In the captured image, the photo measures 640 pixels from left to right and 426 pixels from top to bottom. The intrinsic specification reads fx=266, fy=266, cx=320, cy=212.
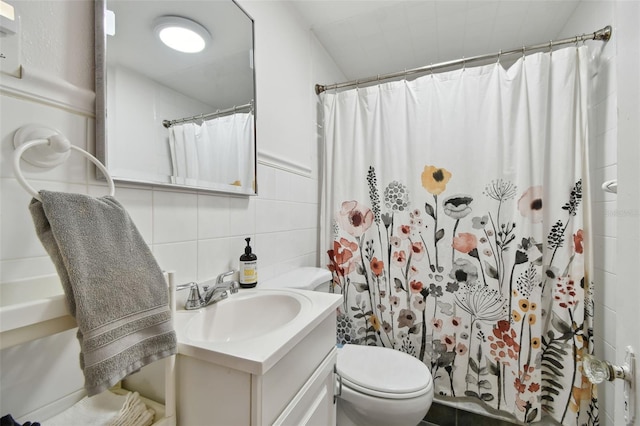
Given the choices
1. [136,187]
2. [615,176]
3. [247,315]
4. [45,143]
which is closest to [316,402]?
[247,315]

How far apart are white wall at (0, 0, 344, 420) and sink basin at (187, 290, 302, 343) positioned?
0.45 ft

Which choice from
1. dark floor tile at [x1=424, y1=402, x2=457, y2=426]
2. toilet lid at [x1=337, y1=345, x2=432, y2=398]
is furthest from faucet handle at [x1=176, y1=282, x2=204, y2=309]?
dark floor tile at [x1=424, y1=402, x2=457, y2=426]

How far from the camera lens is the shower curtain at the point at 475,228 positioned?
4.18 feet

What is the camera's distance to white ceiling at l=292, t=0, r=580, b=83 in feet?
4.92

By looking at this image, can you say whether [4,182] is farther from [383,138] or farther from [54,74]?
[383,138]

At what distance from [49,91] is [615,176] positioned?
6.44 ft

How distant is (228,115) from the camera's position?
1.07 metres

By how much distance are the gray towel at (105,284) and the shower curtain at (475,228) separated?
1.27 m

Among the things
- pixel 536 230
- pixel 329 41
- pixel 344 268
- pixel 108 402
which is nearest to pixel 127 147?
pixel 108 402

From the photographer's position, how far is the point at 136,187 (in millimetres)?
734

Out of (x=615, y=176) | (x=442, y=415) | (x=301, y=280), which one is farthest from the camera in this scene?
(x=442, y=415)

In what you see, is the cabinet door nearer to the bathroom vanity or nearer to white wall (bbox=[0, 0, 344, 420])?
the bathroom vanity

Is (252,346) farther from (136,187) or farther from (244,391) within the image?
(136,187)

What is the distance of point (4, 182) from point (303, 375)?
787mm
